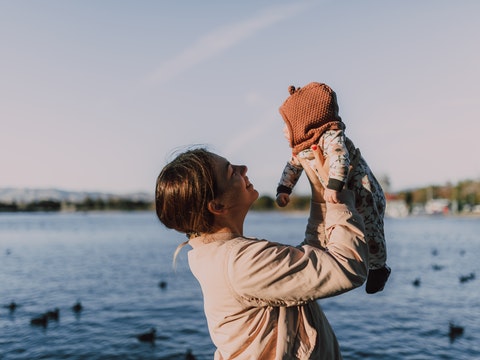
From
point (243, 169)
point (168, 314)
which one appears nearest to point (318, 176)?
point (243, 169)

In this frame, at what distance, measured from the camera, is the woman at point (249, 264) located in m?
1.83

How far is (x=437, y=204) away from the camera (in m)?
143

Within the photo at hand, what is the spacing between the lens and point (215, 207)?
79.1 inches

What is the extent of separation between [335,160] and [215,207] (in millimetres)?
560

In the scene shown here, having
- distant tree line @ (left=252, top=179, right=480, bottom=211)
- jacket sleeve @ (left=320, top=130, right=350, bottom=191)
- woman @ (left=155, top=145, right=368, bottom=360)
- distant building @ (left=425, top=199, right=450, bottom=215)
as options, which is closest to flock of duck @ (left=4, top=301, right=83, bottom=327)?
woman @ (left=155, top=145, right=368, bottom=360)

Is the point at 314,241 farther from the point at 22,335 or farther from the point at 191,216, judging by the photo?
the point at 22,335

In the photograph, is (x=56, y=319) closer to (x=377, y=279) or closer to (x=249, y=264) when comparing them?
(x=377, y=279)

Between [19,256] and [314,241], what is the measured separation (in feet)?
149

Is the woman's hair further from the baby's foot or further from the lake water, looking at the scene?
the lake water

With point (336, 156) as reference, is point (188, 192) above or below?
below

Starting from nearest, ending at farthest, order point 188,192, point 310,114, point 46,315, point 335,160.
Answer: point 188,192 → point 335,160 → point 310,114 → point 46,315

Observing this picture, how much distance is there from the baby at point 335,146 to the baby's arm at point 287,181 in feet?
0.65

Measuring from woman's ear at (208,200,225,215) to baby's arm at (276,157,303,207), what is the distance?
2.27ft

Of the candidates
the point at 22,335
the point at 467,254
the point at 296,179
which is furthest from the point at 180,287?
the point at 467,254
